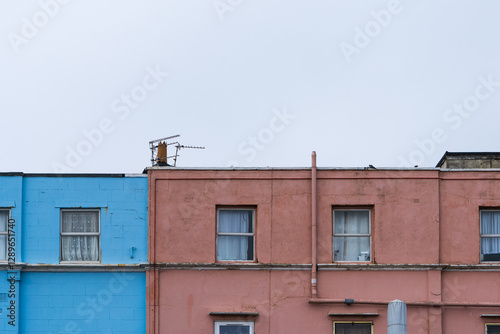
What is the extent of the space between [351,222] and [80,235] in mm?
7934

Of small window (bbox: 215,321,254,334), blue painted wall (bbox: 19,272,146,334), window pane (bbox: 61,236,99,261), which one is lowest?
small window (bbox: 215,321,254,334)

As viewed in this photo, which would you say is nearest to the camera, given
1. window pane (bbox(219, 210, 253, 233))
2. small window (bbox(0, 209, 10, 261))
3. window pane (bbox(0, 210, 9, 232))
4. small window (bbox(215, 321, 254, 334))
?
small window (bbox(215, 321, 254, 334))

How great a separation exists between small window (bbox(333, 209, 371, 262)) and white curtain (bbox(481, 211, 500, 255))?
3.35m

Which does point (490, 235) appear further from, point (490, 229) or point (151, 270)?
point (151, 270)

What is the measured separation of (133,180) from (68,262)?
9.93ft

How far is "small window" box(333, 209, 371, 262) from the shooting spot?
28.3 m

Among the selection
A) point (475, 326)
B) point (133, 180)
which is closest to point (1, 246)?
point (133, 180)

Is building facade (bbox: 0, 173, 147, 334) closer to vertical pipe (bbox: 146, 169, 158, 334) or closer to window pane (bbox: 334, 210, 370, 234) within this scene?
vertical pipe (bbox: 146, 169, 158, 334)

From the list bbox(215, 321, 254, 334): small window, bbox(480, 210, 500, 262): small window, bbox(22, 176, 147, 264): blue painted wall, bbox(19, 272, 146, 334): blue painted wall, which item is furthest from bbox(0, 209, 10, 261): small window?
bbox(480, 210, 500, 262): small window

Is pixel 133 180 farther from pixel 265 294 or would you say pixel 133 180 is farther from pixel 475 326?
pixel 475 326

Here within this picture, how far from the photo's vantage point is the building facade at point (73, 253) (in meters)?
27.7

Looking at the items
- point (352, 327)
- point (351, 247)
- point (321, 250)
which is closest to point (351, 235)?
point (351, 247)

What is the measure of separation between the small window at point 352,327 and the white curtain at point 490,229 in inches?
159

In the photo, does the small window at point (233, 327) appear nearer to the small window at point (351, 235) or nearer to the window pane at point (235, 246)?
the window pane at point (235, 246)
